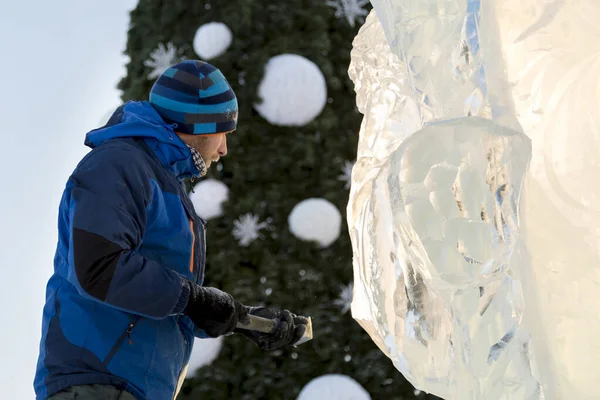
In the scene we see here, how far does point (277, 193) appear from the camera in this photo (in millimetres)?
3193

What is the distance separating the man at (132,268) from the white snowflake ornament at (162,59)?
1.57m

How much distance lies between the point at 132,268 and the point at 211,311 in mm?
225

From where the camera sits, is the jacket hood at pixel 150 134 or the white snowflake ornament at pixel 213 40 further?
the white snowflake ornament at pixel 213 40

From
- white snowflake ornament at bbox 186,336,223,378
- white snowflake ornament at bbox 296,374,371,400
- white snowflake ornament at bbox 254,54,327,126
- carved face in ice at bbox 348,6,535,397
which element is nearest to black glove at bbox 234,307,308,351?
carved face in ice at bbox 348,6,535,397

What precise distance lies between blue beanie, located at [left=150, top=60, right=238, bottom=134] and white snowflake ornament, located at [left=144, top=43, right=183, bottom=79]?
1.51 metres

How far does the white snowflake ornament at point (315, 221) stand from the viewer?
314 centimetres

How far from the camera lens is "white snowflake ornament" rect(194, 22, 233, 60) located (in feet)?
11.0

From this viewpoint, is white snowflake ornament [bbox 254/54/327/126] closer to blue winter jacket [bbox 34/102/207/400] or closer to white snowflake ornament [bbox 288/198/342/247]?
white snowflake ornament [bbox 288/198/342/247]

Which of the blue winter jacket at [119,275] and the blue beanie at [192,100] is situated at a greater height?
the blue beanie at [192,100]

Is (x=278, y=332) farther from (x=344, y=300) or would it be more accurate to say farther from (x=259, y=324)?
(x=344, y=300)

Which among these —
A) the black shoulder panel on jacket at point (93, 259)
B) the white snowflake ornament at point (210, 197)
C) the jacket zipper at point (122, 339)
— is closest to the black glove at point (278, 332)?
the jacket zipper at point (122, 339)

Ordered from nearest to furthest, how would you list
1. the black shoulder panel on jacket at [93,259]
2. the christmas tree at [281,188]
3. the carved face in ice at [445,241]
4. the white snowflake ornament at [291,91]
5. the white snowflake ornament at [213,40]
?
the carved face in ice at [445,241] < the black shoulder panel on jacket at [93,259] < the christmas tree at [281,188] < the white snowflake ornament at [291,91] < the white snowflake ornament at [213,40]

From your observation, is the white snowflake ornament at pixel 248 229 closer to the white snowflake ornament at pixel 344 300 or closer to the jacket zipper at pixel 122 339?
the white snowflake ornament at pixel 344 300

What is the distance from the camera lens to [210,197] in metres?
3.22
